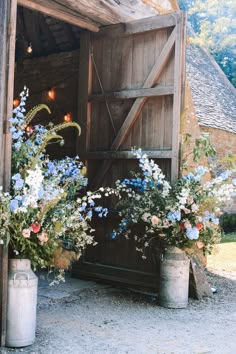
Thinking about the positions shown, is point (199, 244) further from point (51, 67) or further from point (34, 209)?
point (51, 67)

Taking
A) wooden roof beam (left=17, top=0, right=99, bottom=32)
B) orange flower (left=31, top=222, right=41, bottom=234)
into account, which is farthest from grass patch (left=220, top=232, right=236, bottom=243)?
orange flower (left=31, top=222, right=41, bottom=234)

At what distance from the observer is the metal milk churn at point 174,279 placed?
206 inches

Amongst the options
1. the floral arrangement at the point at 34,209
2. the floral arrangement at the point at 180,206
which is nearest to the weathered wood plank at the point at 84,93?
the floral arrangement at the point at 180,206

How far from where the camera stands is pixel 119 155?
5965mm

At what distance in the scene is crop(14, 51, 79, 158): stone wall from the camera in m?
7.02

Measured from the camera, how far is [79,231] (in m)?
4.46

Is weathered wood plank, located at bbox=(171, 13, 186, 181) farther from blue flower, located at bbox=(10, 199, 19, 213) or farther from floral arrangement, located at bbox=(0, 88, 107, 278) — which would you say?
blue flower, located at bbox=(10, 199, 19, 213)

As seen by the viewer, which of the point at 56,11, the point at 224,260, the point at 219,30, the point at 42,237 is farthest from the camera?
the point at 219,30

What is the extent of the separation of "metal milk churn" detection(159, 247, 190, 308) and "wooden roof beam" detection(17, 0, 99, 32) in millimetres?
2836

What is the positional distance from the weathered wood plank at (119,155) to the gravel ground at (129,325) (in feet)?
5.23

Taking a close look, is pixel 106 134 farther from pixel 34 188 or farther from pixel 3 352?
pixel 3 352

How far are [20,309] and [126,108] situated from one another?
2.99 m

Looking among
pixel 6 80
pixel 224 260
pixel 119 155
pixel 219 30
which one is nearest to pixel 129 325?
pixel 119 155

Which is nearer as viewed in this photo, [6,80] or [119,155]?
[6,80]
